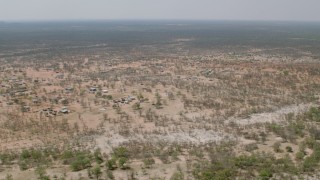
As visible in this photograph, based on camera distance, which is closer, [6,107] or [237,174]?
[237,174]

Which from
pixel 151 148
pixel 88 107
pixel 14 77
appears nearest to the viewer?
pixel 151 148

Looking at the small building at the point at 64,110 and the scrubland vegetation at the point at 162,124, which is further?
the small building at the point at 64,110

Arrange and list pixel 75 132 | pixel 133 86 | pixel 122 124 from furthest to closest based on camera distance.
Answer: pixel 133 86 → pixel 122 124 → pixel 75 132

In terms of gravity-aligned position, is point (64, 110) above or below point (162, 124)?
below

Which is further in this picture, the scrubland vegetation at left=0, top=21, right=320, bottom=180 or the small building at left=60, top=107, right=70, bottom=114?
the small building at left=60, top=107, right=70, bottom=114

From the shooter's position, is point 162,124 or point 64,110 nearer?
point 162,124

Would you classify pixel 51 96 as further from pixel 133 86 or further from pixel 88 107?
pixel 133 86

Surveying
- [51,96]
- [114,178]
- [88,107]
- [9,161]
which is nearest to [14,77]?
[51,96]

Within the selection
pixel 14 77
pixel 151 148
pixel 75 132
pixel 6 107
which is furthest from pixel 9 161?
pixel 14 77

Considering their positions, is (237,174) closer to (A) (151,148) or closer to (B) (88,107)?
(A) (151,148)
